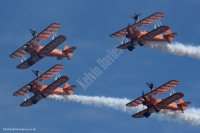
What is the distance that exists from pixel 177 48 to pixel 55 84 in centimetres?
1476

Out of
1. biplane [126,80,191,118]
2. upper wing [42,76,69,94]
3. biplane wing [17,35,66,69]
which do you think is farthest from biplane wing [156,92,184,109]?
biplane wing [17,35,66,69]

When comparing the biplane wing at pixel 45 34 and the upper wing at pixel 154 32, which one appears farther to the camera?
the biplane wing at pixel 45 34

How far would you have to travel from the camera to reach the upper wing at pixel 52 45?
3142 inches

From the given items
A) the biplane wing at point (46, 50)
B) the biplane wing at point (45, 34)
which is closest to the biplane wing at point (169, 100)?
the biplane wing at point (46, 50)

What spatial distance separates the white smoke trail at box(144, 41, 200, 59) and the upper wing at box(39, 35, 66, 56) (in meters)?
9.63

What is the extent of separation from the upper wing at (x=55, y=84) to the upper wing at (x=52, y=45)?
4365mm

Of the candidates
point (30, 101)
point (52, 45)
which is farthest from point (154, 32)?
point (30, 101)

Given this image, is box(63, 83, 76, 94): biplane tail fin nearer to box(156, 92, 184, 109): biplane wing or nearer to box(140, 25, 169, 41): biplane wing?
box(140, 25, 169, 41): biplane wing

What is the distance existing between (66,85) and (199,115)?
16102 mm

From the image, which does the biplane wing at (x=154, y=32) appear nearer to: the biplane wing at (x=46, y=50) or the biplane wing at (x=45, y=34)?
the biplane wing at (x=46, y=50)

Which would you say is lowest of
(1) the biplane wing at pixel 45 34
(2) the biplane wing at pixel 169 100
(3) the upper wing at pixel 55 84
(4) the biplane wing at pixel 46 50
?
(2) the biplane wing at pixel 169 100

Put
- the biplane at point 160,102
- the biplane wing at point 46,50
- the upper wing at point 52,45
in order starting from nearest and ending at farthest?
the biplane at point 160,102, the upper wing at point 52,45, the biplane wing at point 46,50

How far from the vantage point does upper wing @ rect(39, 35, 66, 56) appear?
7982 cm

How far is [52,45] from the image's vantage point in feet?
268
